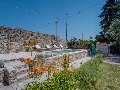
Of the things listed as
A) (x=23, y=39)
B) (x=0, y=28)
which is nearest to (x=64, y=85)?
(x=0, y=28)

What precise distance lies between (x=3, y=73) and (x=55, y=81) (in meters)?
2.75

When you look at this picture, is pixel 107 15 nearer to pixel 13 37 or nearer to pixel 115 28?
pixel 115 28

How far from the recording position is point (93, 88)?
617 cm

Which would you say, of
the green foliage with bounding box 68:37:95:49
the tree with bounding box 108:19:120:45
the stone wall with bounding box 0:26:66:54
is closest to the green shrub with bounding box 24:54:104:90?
the stone wall with bounding box 0:26:66:54

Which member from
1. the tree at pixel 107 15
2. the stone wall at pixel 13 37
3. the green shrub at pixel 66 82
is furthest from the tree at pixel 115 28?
the green shrub at pixel 66 82

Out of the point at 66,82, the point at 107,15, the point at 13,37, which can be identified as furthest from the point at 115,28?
the point at 66,82

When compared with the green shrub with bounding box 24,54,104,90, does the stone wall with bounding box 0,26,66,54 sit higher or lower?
higher

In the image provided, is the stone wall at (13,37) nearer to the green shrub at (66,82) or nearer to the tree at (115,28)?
the tree at (115,28)

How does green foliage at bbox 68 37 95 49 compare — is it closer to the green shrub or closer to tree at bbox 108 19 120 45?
tree at bbox 108 19 120 45

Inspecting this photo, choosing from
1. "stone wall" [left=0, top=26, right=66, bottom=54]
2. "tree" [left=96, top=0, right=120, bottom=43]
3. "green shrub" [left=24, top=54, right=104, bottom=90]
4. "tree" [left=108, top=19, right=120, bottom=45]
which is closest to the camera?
→ "green shrub" [left=24, top=54, right=104, bottom=90]

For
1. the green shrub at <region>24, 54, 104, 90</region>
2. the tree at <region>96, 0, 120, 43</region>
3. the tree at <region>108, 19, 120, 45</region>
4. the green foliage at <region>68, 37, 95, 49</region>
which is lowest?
the green shrub at <region>24, 54, 104, 90</region>

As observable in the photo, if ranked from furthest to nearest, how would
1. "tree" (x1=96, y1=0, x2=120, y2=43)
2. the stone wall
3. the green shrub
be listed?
"tree" (x1=96, y1=0, x2=120, y2=43) < the stone wall < the green shrub

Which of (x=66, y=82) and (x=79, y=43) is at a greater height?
(x=79, y=43)

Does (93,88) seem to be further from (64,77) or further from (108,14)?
(108,14)
